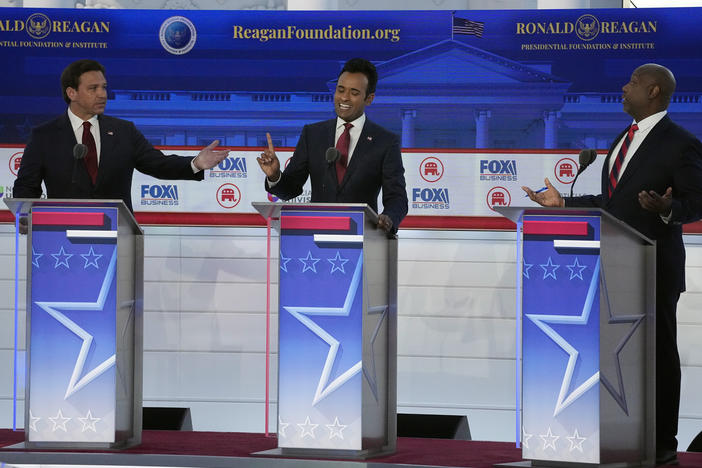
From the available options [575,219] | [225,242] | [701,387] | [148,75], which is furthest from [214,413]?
[575,219]

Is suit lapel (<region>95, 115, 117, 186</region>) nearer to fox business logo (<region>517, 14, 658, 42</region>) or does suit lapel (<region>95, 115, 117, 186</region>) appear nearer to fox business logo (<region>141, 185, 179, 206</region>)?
fox business logo (<region>141, 185, 179, 206</region>)

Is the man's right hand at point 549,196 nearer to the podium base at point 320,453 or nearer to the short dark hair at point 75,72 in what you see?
the podium base at point 320,453

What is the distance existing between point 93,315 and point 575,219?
161 cm

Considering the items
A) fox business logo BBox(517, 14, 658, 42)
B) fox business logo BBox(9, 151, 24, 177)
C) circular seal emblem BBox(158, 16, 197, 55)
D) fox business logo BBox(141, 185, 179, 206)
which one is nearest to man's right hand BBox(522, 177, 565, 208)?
fox business logo BBox(517, 14, 658, 42)

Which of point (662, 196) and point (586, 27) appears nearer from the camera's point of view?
point (662, 196)

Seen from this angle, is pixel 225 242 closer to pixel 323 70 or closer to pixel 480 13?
pixel 323 70

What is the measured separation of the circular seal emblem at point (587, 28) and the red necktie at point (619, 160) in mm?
2060

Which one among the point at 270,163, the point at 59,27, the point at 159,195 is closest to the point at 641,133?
the point at 270,163

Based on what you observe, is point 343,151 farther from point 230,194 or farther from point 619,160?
point 230,194

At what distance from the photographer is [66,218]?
3465mm

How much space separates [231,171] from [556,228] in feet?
9.15

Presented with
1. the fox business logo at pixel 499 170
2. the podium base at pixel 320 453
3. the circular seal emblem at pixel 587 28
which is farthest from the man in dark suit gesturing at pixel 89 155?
the circular seal emblem at pixel 587 28

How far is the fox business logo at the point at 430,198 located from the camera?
555 centimetres

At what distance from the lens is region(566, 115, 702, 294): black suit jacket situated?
11.1 ft
